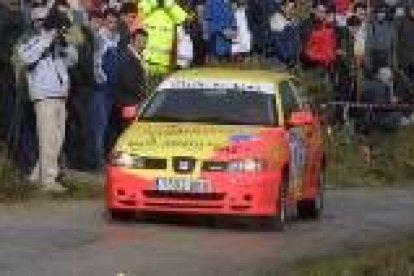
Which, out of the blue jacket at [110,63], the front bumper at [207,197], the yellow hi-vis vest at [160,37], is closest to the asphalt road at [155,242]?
the front bumper at [207,197]

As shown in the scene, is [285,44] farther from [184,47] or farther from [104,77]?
[104,77]

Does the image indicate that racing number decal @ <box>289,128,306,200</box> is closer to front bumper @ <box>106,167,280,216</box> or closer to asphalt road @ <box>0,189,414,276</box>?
asphalt road @ <box>0,189,414,276</box>

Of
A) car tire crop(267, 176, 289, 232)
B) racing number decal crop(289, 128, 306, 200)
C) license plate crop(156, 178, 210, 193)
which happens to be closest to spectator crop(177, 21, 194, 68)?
racing number decal crop(289, 128, 306, 200)

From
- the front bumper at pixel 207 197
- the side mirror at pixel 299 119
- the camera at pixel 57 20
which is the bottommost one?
the front bumper at pixel 207 197

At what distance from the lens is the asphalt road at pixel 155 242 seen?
1402cm

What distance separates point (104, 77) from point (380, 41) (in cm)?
839

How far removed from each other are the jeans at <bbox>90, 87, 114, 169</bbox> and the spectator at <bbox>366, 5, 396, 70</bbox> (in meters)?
7.90

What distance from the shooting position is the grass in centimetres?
1387

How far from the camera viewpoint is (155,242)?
16.0 meters

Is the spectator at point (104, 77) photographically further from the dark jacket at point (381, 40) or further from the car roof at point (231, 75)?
the dark jacket at point (381, 40)

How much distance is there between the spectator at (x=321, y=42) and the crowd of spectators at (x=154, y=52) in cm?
2

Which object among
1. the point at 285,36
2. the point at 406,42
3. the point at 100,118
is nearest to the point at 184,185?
the point at 100,118

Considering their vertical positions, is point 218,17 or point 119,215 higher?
point 218,17

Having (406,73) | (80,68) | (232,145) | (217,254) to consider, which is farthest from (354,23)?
(217,254)
